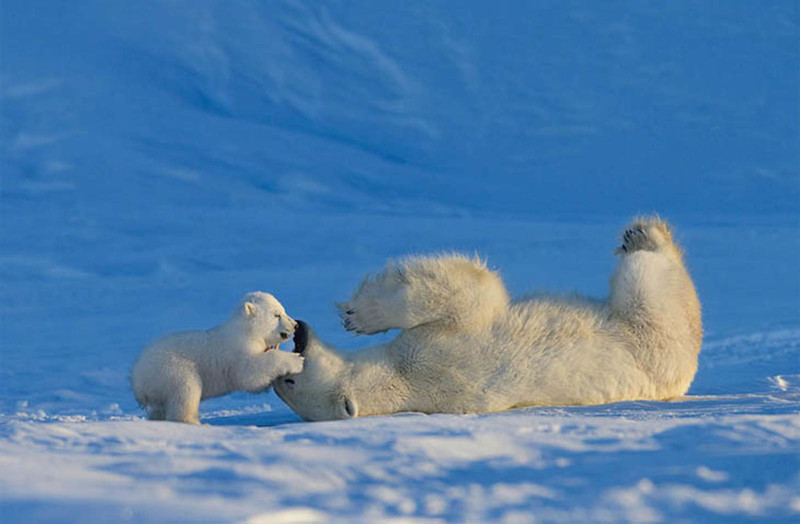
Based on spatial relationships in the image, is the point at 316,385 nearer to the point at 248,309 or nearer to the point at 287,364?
the point at 287,364

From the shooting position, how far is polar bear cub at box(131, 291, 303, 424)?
427 cm

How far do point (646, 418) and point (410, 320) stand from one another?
3.36 feet

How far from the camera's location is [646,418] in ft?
13.7

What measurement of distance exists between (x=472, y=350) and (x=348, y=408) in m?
0.57

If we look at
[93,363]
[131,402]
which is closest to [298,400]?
[131,402]

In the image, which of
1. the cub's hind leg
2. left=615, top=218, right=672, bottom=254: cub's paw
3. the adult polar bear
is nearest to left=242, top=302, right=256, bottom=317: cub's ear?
the adult polar bear

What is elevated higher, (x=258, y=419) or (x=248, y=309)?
(x=248, y=309)

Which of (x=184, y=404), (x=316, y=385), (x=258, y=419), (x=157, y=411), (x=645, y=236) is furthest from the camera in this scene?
(x=645, y=236)

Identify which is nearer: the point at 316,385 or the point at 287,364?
the point at 287,364

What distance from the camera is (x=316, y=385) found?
14.7 feet

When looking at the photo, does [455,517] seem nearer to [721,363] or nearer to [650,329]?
[650,329]

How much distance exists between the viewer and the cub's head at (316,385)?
448 cm

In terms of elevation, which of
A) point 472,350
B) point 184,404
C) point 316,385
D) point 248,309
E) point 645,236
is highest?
point 645,236

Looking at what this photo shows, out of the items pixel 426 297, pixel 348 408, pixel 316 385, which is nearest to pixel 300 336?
pixel 316 385
